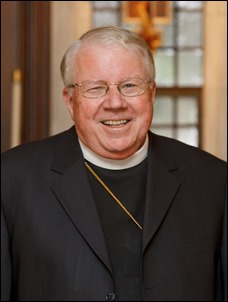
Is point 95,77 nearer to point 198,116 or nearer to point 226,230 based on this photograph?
point 226,230

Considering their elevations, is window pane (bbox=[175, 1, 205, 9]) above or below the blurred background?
above

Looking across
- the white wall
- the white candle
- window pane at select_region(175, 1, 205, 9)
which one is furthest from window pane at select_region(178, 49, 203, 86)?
the white candle

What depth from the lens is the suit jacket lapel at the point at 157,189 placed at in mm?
2498

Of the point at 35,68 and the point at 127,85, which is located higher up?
the point at 35,68

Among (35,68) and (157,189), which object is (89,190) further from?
(35,68)

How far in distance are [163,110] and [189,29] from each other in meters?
1.12

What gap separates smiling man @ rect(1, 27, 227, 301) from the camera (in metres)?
2.42

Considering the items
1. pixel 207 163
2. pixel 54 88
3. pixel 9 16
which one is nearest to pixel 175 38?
pixel 54 88

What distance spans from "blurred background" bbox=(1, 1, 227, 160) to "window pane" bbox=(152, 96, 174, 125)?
0.01 meters

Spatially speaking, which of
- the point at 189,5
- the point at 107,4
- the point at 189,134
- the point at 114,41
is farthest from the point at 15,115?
the point at 189,5

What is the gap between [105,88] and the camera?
2445 mm

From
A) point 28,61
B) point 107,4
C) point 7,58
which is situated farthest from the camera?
point 107,4

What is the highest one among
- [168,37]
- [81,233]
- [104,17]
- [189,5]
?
[189,5]

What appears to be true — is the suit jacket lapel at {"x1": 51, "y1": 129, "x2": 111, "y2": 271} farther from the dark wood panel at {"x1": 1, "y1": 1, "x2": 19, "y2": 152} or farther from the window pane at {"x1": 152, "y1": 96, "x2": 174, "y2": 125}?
the window pane at {"x1": 152, "y1": 96, "x2": 174, "y2": 125}
